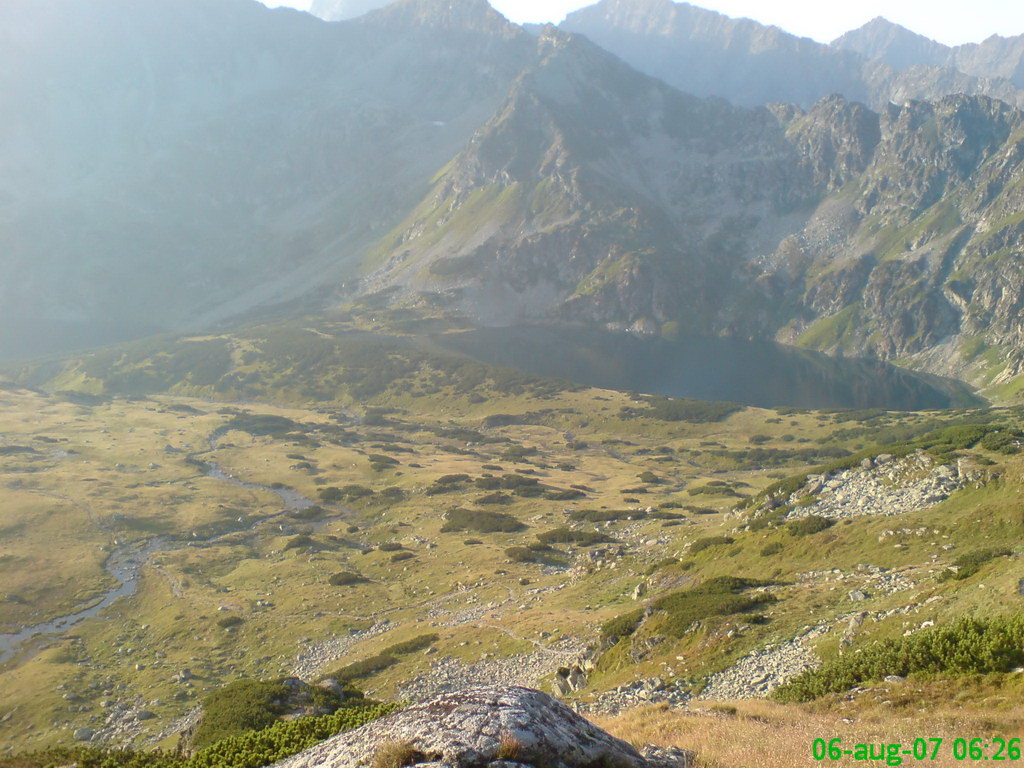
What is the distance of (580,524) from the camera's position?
73.0m

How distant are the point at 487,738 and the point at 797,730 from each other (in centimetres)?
895

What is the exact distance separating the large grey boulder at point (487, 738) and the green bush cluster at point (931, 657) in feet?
31.5

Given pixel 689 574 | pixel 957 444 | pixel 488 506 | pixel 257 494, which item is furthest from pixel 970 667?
pixel 257 494

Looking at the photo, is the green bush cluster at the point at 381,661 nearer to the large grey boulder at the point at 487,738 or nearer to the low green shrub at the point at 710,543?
the low green shrub at the point at 710,543

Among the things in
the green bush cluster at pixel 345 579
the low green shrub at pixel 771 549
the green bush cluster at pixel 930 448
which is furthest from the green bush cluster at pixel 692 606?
the green bush cluster at pixel 345 579

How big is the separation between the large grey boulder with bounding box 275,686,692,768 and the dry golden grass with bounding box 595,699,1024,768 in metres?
1.91

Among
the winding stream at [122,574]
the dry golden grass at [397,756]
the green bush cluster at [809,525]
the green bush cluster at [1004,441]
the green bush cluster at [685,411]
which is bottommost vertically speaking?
the winding stream at [122,574]

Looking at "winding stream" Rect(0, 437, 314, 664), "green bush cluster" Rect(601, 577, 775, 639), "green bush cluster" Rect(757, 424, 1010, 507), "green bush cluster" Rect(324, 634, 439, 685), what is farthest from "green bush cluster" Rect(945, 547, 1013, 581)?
"winding stream" Rect(0, 437, 314, 664)

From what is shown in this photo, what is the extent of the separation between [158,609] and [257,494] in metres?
38.8

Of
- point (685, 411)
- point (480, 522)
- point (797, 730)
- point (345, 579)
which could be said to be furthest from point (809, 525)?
point (685, 411)

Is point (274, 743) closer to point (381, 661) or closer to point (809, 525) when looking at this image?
point (381, 661)

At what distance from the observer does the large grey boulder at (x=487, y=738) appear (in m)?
10.5

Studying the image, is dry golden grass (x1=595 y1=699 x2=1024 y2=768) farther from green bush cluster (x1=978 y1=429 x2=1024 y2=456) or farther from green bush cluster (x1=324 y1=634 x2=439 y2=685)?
green bush cluster (x1=978 y1=429 x2=1024 y2=456)

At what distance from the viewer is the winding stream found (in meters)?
54.6
